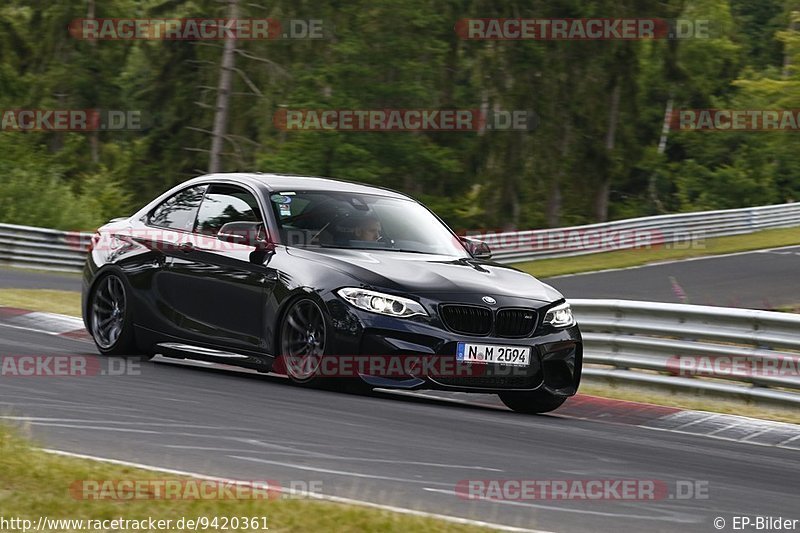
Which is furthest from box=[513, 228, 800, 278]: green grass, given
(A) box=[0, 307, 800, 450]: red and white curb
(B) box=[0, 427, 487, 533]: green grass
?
(B) box=[0, 427, 487, 533]: green grass

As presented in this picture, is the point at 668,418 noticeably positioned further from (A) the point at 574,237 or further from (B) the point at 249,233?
(A) the point at 574,237

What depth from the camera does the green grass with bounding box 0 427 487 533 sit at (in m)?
5.36

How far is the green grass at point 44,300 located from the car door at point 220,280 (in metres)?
6.22

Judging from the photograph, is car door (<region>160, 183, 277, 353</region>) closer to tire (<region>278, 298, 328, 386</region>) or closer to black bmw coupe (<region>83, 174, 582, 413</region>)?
black bmw coupe (<region>83, 174, 582, 413</region>)

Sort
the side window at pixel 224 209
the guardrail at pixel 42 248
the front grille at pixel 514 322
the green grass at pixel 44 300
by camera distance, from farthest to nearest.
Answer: the guardrail at pixel 42 248
the green grass at pixel 44 300
the side window at pixel 224 209
the front grille at pixel 514 322

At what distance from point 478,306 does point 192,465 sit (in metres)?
3.35

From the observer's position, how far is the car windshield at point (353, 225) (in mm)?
10445

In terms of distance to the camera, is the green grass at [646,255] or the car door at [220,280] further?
the green grass at [646,255]

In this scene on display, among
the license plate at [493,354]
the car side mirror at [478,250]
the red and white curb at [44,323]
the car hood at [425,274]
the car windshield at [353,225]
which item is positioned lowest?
the red and white curb at [44,323]

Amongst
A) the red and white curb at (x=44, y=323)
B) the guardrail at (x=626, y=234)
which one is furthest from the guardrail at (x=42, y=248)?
the red and white curb at (x=44, y=323)

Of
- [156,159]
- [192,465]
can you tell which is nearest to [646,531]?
[192,465]

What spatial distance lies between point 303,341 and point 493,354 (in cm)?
138

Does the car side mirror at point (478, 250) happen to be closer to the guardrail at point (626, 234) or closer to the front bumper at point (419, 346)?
the front bumper at point (419, 346)

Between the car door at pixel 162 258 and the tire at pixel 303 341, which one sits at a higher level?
the car door at pixel 162 258
